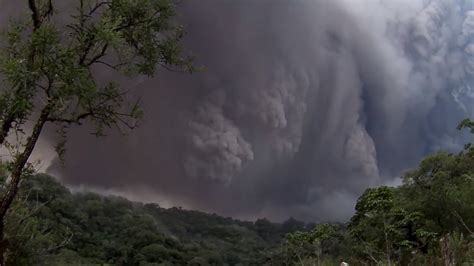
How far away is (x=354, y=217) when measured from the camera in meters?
43.8

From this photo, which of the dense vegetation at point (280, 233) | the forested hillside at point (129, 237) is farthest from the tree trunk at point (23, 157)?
the forested hillside at point (129, 237)

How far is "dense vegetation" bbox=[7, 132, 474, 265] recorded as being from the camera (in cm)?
1078

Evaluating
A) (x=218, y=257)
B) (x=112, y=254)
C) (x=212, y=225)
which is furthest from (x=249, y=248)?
(x=112, y=254)

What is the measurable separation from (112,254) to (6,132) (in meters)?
76.4

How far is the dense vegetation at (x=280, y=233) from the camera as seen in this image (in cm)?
1078

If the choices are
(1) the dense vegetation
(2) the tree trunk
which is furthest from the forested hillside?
(2) the tree trunk

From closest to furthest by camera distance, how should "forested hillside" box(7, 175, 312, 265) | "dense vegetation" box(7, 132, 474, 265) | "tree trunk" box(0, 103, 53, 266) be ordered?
1. "tree trunk" box(0, 103, 53, 266)
2. "dense vegetation" box(7, 132, 474, 265)
3. "forested hillside" box(7, 175, 312, 265)

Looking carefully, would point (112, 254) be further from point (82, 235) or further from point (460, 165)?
point (460, 165)

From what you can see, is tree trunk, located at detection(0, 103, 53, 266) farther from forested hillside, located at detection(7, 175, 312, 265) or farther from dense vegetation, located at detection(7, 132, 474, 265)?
forested hillside, located at detection(7, 175, 312, 265)

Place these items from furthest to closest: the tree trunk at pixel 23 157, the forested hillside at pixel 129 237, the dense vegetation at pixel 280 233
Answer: the forested hillside at pixel 129 237 < the dense vegetation at pixel 280 233 < the tree trunk at pixel 23 157

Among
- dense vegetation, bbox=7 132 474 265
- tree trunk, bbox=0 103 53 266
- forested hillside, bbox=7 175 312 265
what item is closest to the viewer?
tree trunk, bbox=0 103 53 266

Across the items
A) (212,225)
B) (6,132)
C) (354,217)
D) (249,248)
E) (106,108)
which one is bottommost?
(6,132)

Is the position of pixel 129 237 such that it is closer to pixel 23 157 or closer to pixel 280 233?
pixel 280 233

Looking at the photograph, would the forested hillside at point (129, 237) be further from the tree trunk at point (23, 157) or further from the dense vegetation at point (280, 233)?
the tree trunk at point (23, 157)
